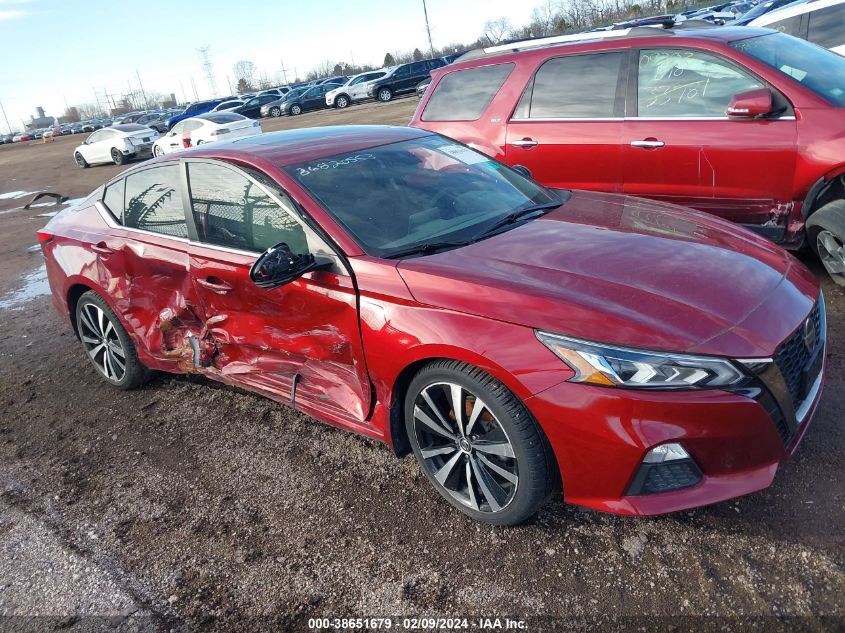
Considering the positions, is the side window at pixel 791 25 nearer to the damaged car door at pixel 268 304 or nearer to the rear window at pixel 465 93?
the rear window at pixel 465 93

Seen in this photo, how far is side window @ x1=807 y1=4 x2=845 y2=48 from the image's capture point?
7.43m

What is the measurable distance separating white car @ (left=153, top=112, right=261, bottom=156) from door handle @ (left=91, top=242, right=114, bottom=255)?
1634 cm

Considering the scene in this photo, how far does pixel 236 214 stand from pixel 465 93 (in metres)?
3.56

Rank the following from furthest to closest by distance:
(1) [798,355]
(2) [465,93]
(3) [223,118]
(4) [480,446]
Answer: (3) [223,118]
(2) [465,93]
(4) [480,446]
(1) [798,355]

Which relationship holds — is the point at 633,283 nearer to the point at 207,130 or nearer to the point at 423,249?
the point at 423,249

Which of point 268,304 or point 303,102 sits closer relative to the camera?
point 268,304

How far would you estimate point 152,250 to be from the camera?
4.08m

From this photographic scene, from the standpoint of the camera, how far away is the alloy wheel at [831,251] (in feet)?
14.8

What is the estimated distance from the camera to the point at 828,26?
24.8 ft

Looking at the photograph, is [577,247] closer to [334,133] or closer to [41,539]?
[334,133]

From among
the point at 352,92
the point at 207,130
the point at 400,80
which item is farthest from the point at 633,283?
the point at 352,92

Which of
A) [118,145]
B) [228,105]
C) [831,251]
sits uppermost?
[228,105]

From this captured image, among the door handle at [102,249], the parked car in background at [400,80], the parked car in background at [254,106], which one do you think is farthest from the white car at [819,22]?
the parked car in background at [254,106]

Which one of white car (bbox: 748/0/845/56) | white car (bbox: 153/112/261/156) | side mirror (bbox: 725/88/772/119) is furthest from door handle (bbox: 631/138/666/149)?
white car (bbox: 153/112/261/156)
